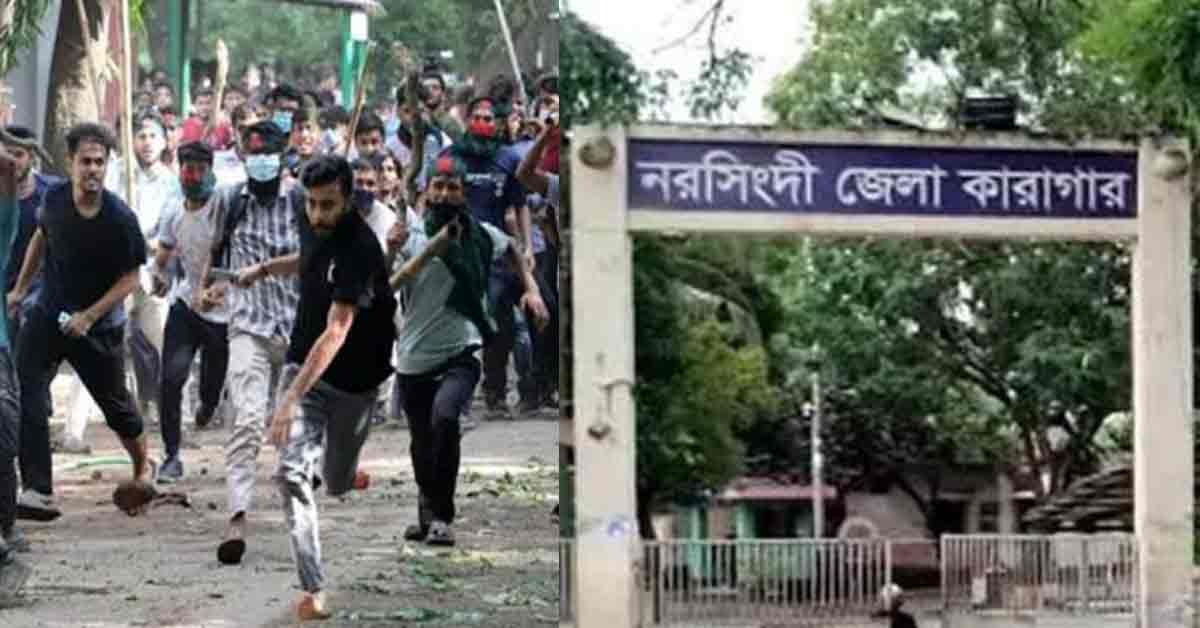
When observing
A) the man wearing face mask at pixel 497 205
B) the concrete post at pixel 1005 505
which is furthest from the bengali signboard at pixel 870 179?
the man wearing face mask at pixel 497 205

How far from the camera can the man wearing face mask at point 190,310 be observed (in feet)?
12.7

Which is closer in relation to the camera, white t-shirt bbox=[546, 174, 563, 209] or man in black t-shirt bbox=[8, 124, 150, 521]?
man in black t-shirt bbox=[8, 124, 150, 521]

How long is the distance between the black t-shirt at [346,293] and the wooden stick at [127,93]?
0.32 m

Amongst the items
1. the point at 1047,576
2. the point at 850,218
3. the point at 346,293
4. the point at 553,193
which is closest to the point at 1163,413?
the point at 1047,576

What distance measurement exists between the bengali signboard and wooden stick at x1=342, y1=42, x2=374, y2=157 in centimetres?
221

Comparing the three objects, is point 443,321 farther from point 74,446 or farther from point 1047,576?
point 1047,576

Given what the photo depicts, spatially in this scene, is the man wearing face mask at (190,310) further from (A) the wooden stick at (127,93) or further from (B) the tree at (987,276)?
(B) the tree at (987,276)

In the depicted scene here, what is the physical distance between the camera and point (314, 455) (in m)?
3.88

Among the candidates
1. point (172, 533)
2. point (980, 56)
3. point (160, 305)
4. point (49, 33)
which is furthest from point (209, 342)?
point (980, 56)

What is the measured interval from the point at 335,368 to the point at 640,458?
2.61 m

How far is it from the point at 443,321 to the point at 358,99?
0.44m

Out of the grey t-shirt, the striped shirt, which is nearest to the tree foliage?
the striped shirt

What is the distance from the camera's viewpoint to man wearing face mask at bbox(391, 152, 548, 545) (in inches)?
154

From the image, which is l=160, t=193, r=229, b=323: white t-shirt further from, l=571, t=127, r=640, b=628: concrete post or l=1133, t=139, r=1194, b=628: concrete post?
l=1133, t=139, r=1194, b=628: concrete post
